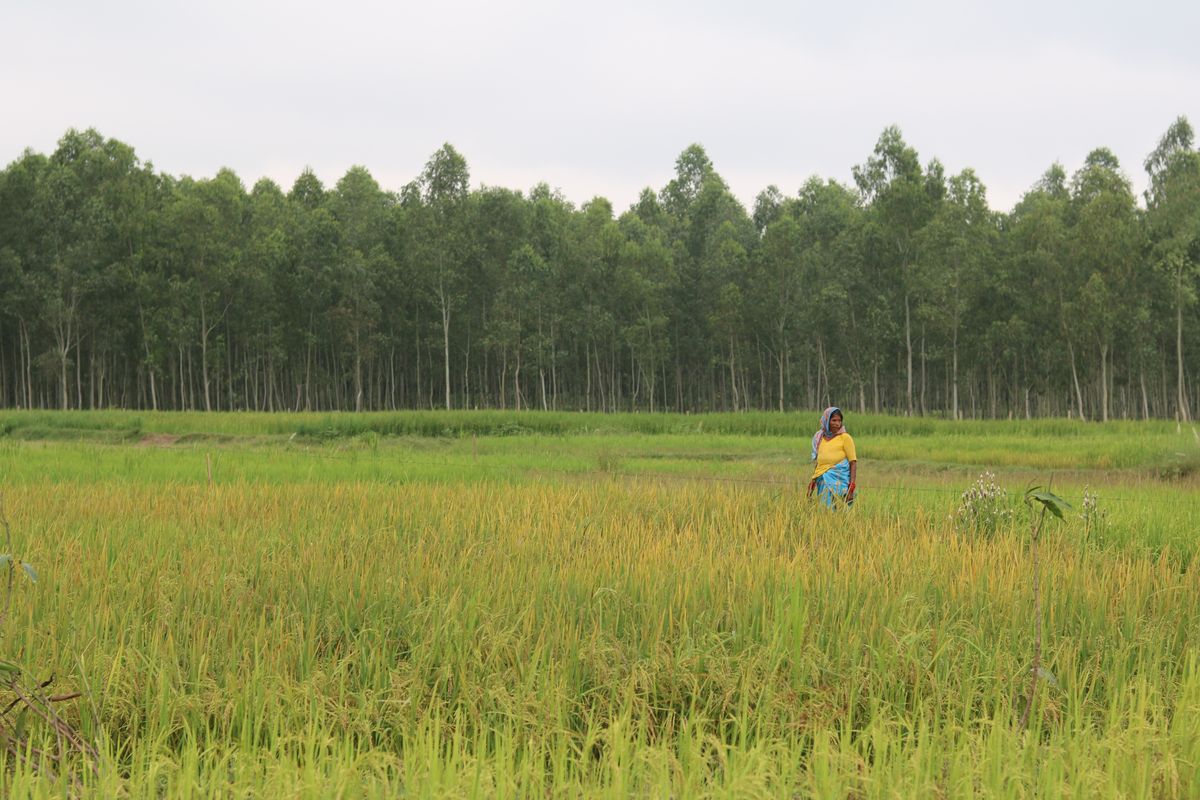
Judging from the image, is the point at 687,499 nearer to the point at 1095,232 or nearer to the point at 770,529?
the point at 770,529

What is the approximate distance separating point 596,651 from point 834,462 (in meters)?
6.02

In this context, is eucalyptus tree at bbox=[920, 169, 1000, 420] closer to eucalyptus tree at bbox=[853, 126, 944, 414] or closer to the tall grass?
eucalyptus tree at bbox=[853, 126, 944, 414]

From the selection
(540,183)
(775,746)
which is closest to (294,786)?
(775,746)

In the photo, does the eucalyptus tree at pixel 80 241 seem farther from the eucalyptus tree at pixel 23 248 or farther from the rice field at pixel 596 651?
→ the rice field at pixel 596 651

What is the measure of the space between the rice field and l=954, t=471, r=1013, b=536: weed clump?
6.0 inches

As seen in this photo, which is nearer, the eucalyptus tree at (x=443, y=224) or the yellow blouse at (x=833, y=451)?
the yellow blouse at (x=833, y=451)

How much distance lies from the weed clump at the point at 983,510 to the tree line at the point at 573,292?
36.3 m

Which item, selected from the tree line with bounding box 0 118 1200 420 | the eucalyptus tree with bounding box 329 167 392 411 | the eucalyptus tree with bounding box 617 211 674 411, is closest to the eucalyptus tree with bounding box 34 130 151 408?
the tree line with bounding box 0 118 1200 420

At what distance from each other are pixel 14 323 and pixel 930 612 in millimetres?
58041

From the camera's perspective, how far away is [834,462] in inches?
382

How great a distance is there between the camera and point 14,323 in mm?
50844

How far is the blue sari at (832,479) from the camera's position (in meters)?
9.56

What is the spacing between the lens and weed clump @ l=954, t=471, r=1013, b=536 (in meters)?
8.59

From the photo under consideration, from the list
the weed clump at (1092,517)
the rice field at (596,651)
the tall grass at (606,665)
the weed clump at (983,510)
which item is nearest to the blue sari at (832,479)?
the rice field at (596,651)
